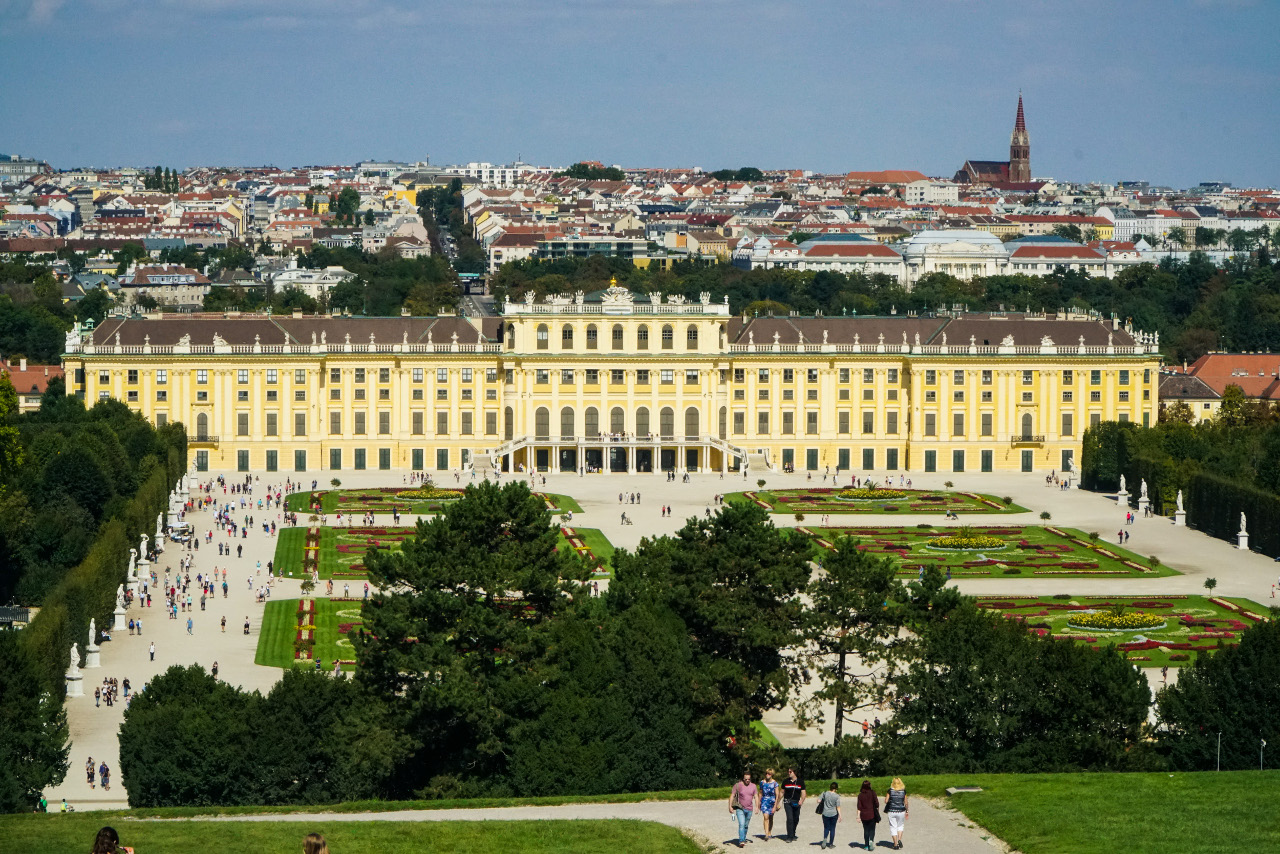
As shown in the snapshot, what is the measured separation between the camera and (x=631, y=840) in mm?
32062

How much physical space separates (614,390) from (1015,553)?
102ft

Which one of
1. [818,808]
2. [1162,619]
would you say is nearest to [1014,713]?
[818,808]

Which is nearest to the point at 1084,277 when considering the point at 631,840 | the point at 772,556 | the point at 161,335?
the point at 161,335

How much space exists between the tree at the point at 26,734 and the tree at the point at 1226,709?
19825mm

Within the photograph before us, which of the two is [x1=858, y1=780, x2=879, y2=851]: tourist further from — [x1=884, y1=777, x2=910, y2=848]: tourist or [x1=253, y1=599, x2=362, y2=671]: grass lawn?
[x1=253, y1=599, x2=362, y2=671]: grass lawn

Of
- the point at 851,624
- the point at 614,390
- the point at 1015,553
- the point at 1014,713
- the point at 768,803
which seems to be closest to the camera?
the point at 768,803

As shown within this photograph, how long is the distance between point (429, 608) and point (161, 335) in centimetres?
6233

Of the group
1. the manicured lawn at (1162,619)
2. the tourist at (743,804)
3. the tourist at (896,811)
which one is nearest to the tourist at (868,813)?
the tourist at (896,811)

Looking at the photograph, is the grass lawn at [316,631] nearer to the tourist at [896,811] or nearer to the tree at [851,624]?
the tree at [851,624]

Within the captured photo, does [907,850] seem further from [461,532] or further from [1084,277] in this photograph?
[1084,277]

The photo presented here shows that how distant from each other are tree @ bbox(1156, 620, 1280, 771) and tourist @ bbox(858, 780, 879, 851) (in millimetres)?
11930

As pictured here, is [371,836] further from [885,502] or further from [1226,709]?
[885,502]

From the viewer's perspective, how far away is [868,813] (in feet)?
100

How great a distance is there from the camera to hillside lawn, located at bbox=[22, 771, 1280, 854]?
31547mm
